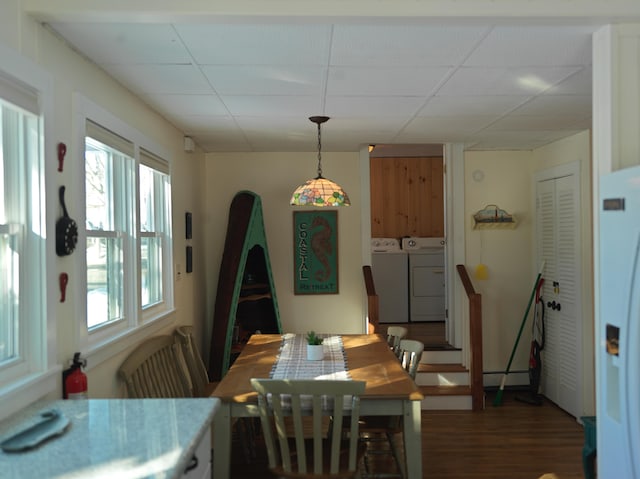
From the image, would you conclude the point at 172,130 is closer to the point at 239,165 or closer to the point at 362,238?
the point at 239,165

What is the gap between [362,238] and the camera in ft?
19.6

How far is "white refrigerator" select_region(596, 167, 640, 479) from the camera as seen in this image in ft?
6.91

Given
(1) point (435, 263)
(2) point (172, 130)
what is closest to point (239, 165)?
(2) point (172, 130)

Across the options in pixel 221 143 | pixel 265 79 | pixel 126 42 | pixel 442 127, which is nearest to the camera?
pixel 126 42

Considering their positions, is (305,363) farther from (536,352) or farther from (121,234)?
(536,352)

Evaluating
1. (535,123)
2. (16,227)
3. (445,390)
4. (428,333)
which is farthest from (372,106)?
(428,333)

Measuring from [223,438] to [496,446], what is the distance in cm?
239

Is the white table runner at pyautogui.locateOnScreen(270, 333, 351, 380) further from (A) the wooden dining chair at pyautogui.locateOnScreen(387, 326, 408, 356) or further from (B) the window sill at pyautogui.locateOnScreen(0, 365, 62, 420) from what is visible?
(B) the window sill at pyautogui.locateOnScreen(0, 365, 62, 420)

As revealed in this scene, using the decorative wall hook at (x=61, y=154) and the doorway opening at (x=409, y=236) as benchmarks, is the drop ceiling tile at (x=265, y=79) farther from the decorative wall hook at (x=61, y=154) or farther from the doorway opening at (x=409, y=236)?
the doorway opening at (x=409, y=236)

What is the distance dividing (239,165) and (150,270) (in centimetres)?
211

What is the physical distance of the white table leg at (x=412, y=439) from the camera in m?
2.89

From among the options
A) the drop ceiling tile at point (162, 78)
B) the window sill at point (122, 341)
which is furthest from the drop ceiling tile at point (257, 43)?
the window sill at point (122, 341)

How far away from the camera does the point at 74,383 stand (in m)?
2.54

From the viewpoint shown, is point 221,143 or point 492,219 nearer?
point 221,143
